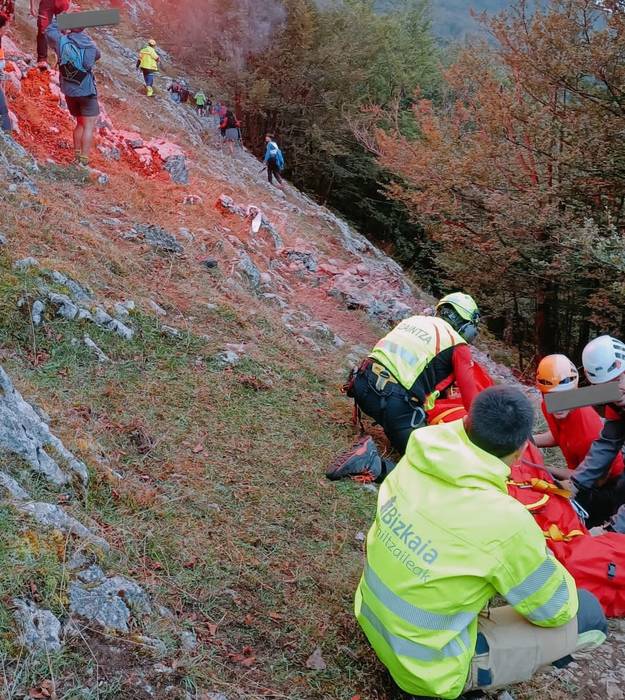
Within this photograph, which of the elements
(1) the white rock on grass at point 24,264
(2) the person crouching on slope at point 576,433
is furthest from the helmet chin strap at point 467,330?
(1) the white rock on grass at point 24,264

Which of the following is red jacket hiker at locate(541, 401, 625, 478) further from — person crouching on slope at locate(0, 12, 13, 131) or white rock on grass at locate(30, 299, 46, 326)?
person crouching on slope at locate(0, 12, 13, 131)

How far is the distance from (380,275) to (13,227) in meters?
6.51

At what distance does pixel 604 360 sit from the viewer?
387cm

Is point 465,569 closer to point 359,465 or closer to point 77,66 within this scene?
point 359,465

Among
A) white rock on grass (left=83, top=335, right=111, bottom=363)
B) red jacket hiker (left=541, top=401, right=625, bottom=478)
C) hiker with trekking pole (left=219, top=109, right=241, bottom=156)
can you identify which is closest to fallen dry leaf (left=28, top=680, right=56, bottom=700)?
white rock on grass (left=83, top=335, right=111, bottom=363)

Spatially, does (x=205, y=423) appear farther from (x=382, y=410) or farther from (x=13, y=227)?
(x=13, y=227)

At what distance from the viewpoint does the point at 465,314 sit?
16.0 feet

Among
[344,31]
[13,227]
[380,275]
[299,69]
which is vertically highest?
[344,31]

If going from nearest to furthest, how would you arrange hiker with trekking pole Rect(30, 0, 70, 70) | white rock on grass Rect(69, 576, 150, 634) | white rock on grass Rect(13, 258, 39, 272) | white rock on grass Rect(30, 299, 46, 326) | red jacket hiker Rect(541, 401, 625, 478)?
1. white rock on grass Rect(69, 576, 150, 634)
2. red jacket hiker Rect(541, 401, 625, 478)
3. white rock on grass Rect(30, 299, 46, 326)
4. white rock on grass Rect(13, 258, 39, 272)
5. hiker with trekking pole Rect(30, 0, 70, 70)

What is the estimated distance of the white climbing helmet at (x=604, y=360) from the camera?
152 inches

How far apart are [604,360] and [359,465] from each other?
1703 millimetres

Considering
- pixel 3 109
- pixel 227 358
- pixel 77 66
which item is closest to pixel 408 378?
pixel 227 358

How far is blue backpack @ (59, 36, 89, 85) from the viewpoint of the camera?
7.07m

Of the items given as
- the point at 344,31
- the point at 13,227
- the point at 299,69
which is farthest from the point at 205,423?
the point at 344,31
